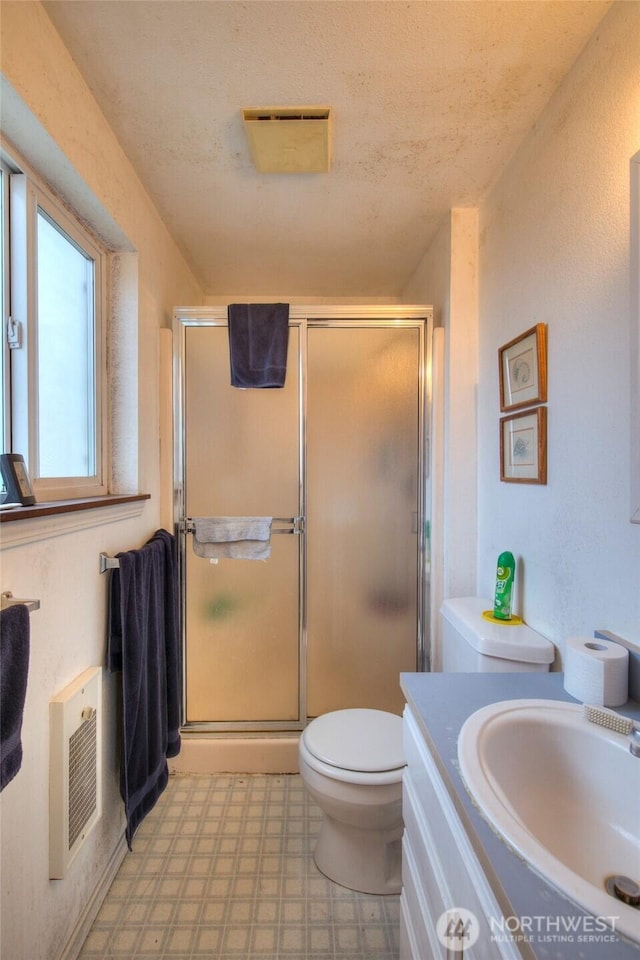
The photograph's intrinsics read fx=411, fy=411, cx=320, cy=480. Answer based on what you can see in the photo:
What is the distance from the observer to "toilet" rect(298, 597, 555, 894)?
1163 millimetres

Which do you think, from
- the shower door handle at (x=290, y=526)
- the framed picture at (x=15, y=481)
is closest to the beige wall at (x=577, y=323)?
the shower door handle at (x=290, y=526)

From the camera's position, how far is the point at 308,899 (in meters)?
1.26

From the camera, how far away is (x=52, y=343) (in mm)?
1228

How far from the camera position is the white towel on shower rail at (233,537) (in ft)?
5.95

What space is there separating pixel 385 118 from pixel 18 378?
1312 mm

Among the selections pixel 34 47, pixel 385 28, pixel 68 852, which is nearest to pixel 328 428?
pixel 385 28

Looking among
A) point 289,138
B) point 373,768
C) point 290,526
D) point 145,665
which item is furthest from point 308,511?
point 289,138

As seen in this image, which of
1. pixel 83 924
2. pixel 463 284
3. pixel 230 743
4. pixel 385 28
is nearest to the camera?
pixel 385 28

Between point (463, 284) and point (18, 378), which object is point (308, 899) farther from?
point (463, 284)

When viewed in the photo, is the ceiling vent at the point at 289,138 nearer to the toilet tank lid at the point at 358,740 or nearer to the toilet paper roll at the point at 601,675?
the toilet paper roll at the point at 601,675

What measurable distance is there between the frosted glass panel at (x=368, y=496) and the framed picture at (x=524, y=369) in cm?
47

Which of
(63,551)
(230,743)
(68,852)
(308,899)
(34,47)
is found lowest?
(308,899)

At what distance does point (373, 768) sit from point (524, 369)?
1.30m

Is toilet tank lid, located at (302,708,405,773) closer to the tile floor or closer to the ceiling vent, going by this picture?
the tile floor
